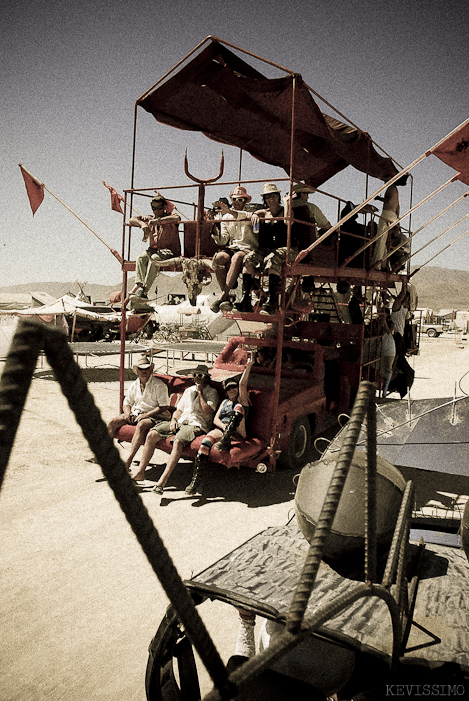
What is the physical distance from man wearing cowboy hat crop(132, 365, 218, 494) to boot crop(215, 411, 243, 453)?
0.44 meters

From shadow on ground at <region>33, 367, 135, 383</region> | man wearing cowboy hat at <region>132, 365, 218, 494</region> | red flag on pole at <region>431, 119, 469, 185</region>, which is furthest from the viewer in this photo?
shadow on ground at <region>33, 367, 135, 383</region>

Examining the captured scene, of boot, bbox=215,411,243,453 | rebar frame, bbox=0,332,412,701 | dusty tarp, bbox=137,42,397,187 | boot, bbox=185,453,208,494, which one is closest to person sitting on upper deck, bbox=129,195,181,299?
dusty tarp, bbox=137,42,397,187

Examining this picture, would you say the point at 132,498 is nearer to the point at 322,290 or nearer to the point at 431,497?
the point at 431,497

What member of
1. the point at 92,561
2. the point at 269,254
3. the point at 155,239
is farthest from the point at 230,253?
the point at 92,561

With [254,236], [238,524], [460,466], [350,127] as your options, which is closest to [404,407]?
[460,466]

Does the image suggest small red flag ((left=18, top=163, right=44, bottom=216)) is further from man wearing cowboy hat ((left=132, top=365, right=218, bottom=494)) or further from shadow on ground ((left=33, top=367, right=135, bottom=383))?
shadow on ground ((left=33, top=367, right=135, bottom=383))

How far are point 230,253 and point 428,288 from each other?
135m

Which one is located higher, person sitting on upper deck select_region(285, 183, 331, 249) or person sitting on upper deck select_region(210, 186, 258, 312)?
person sitting on upper deck select_region(285, 183, 331, 249)

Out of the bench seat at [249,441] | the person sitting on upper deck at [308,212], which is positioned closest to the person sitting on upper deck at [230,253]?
the person sitting on upper deck at [308,212]

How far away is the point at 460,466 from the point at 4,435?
5.33 meters

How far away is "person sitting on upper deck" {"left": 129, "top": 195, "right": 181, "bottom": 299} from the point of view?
353 inches

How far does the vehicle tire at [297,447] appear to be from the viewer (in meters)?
7.98

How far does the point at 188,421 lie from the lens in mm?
7398

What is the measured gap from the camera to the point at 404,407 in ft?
23.3
